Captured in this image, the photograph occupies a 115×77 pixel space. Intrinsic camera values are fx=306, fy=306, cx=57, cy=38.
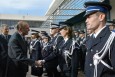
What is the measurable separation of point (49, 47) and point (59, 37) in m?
1.10

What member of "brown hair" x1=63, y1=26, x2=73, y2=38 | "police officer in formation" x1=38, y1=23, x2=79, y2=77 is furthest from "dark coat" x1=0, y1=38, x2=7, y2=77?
"brown hair" x1=63, y1=26, x2=73, y2=38

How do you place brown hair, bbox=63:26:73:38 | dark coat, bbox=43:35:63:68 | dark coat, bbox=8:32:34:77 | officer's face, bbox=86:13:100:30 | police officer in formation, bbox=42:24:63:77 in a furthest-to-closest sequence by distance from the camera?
police officer in formation, bbox=42:24:63:77 < dark coat, bbox=43:35:63:68 < brown hair, bbox=63:26:73:38 < dark coat, bbox=8:32:34:77 < officer's face, bbox=86:13:100:30

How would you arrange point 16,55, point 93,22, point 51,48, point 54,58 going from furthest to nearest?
point 51,48
point 54,58
point 16,55
point 93,22

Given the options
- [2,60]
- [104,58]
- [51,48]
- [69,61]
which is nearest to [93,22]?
[104,58]

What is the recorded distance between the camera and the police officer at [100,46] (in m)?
3.49

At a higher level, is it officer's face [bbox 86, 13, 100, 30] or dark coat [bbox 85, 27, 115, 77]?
officer's face [bbox 86, 13, 100, 30]

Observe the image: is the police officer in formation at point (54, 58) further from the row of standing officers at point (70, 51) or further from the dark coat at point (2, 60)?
the dark coat at point (2, 60)

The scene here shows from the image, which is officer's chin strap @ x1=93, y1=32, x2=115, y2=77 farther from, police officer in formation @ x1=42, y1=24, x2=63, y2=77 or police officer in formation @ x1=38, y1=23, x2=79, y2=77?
police officer in formation @ x1=42, y1=24, x2=63, y2=77

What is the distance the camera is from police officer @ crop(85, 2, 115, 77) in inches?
137

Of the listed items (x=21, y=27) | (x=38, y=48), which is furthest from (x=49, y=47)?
(x=21, y=27)

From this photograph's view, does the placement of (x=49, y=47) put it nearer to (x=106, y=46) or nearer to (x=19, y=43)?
(x=19, y=43)

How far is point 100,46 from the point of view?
3604 mm

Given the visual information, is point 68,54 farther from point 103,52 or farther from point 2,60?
point 103,52

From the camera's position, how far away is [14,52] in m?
5.87
